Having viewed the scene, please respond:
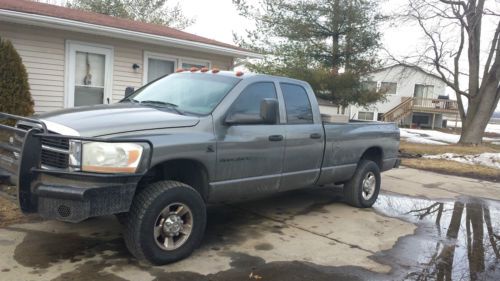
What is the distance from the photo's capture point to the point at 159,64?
11.8 m

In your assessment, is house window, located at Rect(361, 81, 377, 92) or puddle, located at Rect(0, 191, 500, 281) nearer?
puddle, located at Rect(0, 191, 500, 281)

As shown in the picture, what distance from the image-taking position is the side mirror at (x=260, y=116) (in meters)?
4.93

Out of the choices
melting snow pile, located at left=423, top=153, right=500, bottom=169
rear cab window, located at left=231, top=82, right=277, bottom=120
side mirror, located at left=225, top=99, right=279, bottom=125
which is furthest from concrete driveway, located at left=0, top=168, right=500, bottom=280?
melting snow pile, located at left=423, top=153, right=500, bottom=169

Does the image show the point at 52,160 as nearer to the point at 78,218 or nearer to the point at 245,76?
the point at 78,218

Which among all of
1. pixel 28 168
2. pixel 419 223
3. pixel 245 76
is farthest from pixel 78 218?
pixel 419 223

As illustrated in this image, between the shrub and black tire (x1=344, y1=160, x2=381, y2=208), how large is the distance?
6.12 meters

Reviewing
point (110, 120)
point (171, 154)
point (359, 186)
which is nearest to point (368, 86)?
point (359, 186)

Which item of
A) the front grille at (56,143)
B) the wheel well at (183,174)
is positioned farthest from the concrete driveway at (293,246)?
the front grille at (56,143)

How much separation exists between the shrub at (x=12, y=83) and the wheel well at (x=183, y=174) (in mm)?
5211

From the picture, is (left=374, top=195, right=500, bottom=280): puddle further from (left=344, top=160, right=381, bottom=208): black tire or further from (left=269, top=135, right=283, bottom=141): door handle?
(left=269, top=135, right=283, bottom=141): door handle

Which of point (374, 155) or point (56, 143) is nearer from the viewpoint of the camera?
point (56, 143)

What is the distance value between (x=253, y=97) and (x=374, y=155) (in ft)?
10.3

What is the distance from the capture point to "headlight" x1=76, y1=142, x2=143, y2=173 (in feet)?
13.0

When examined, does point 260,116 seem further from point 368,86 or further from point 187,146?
point 368,86
